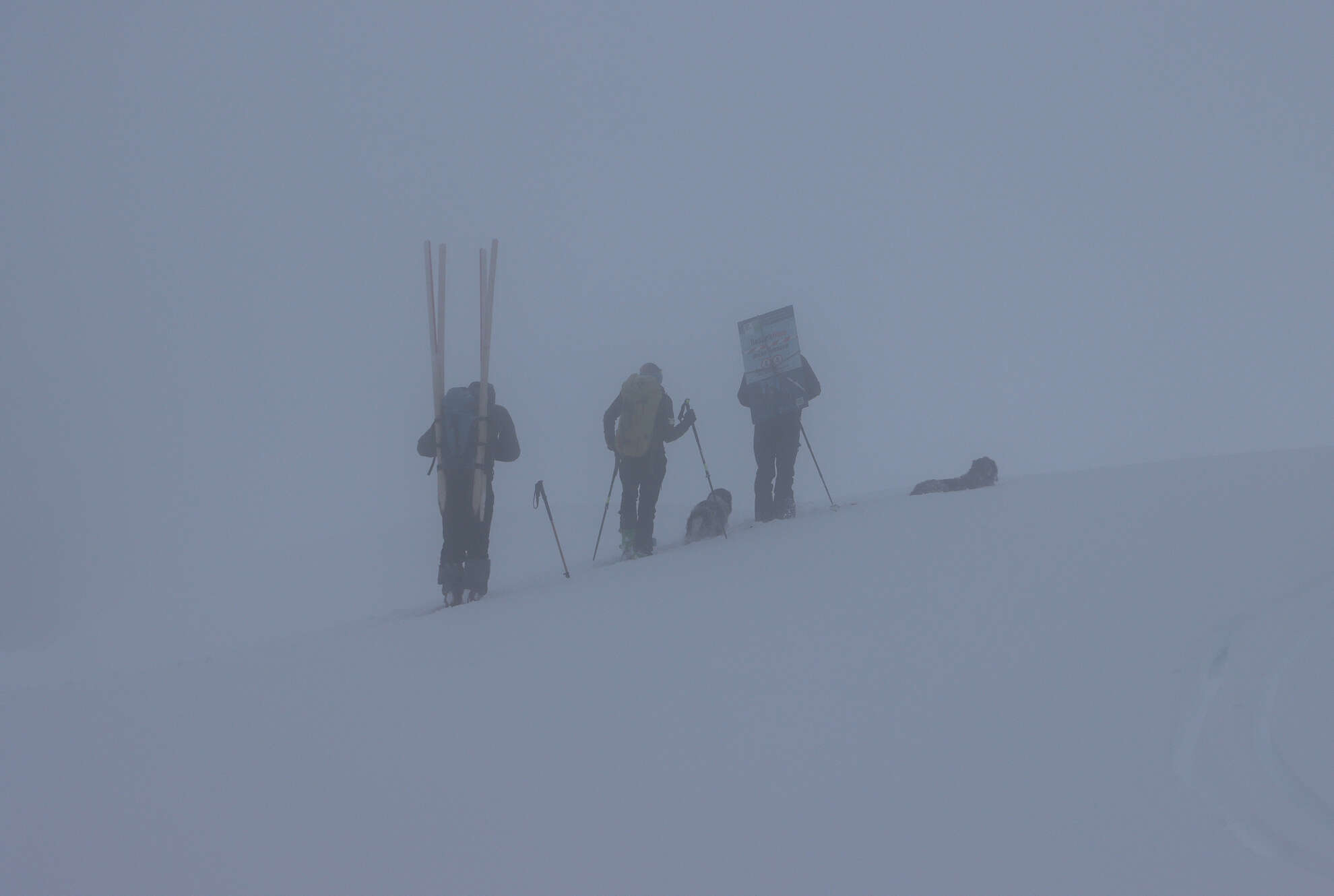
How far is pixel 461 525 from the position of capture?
766 cm

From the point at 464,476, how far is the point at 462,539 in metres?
0.48

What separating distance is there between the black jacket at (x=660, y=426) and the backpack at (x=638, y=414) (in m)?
0.05

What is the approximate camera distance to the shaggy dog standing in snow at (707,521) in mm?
9070

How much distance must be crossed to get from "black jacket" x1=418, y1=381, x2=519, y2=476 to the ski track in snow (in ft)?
16.3

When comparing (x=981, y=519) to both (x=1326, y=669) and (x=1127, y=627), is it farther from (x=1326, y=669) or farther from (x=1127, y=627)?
(x=1326, y=669)

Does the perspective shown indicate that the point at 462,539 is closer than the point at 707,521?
Yes

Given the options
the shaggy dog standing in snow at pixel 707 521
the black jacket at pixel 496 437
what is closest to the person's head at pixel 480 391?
the black jacket at pixel 496 437

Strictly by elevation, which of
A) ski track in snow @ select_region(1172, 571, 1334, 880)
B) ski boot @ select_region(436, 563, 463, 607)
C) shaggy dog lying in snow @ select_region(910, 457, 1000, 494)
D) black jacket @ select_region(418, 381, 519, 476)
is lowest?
ski boot @ select_region(436, 563, 463, 607)

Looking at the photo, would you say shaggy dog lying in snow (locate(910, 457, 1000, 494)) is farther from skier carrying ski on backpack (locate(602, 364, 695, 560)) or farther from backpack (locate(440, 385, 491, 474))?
backpack (locate(440, 385, 491, 474))

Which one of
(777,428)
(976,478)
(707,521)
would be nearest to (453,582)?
(707,521)

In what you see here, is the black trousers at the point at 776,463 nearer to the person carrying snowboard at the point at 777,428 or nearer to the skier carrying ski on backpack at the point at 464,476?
the person carrying snowboard at the point at 777,428

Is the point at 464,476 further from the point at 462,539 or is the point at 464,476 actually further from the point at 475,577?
the point at 475,577

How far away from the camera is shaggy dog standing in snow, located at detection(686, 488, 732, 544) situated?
9070mm

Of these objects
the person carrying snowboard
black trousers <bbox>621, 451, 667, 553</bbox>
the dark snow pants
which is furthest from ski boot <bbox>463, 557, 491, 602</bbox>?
the person carrying snowboard
